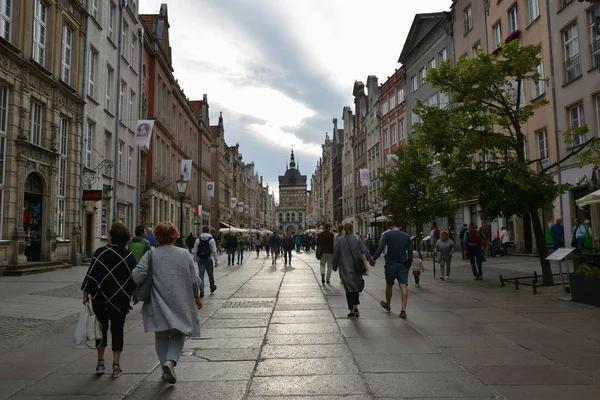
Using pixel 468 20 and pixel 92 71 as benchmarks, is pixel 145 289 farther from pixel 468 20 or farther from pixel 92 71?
pixel 468 20

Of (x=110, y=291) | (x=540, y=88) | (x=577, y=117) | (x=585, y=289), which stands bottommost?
(x=585, y=289)

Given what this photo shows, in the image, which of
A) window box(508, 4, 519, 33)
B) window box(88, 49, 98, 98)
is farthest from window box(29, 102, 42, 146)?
window box(508, 4, 519, 33)

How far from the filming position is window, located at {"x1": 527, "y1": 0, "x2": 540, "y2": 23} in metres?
24.2

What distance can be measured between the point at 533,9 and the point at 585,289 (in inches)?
763

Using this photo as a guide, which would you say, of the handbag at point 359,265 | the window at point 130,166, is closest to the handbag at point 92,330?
the handbag at point 359,265

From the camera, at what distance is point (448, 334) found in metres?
7.23

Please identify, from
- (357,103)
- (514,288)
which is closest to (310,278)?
(514,288)

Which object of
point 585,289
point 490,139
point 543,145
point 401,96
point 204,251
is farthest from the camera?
point 401,96

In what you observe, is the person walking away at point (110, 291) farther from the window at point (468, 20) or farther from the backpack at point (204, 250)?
the window at point (468, 20)

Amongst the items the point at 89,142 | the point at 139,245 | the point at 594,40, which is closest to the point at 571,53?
the point at 594,40

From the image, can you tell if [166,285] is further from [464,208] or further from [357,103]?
[357,103]

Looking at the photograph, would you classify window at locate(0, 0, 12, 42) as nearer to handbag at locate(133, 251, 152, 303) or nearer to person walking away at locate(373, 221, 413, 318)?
person walking away at locate(373, 221, 413, 318)

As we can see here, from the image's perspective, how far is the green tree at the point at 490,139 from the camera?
12.9 m

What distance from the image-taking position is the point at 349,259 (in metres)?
9.17
